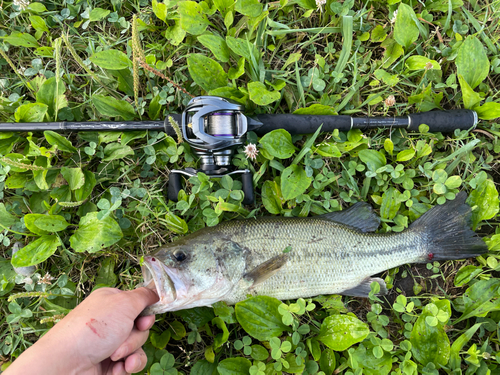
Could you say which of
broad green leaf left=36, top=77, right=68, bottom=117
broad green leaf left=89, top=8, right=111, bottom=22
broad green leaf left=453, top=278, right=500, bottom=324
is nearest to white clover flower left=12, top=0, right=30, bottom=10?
broad green leaf left=89, top=8, right=111, bottom=22

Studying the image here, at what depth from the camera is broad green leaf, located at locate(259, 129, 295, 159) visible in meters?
2.85

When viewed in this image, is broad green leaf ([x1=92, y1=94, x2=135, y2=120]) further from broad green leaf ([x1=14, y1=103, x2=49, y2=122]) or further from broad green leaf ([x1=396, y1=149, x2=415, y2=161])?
broad green leaf ([x1=396, y1=149, x2=415, y2=161])

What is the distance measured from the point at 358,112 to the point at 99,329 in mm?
3007

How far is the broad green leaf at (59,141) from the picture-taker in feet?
9.32

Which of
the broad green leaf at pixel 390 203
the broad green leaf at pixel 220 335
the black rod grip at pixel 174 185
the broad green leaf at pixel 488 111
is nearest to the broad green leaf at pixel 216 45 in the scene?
the black rod grip at pixel 174 185

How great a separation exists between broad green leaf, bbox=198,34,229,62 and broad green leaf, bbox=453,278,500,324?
3.29 m

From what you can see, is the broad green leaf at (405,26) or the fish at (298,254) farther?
the broad green leaf at (405,26)

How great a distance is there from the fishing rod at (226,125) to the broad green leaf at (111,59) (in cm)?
60

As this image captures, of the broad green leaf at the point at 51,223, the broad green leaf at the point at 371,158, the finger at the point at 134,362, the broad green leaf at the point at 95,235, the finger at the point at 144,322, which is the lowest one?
the finger at the point at 134,362

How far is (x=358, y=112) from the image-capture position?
3227 mm

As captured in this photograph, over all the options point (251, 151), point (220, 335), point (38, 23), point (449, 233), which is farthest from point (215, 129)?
point (449, 233)

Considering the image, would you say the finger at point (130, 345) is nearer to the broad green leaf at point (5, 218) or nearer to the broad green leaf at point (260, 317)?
the broad green leaf at point (260, 317)

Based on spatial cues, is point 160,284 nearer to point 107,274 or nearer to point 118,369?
point 118,369

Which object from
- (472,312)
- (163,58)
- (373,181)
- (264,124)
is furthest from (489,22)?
(163,58)
